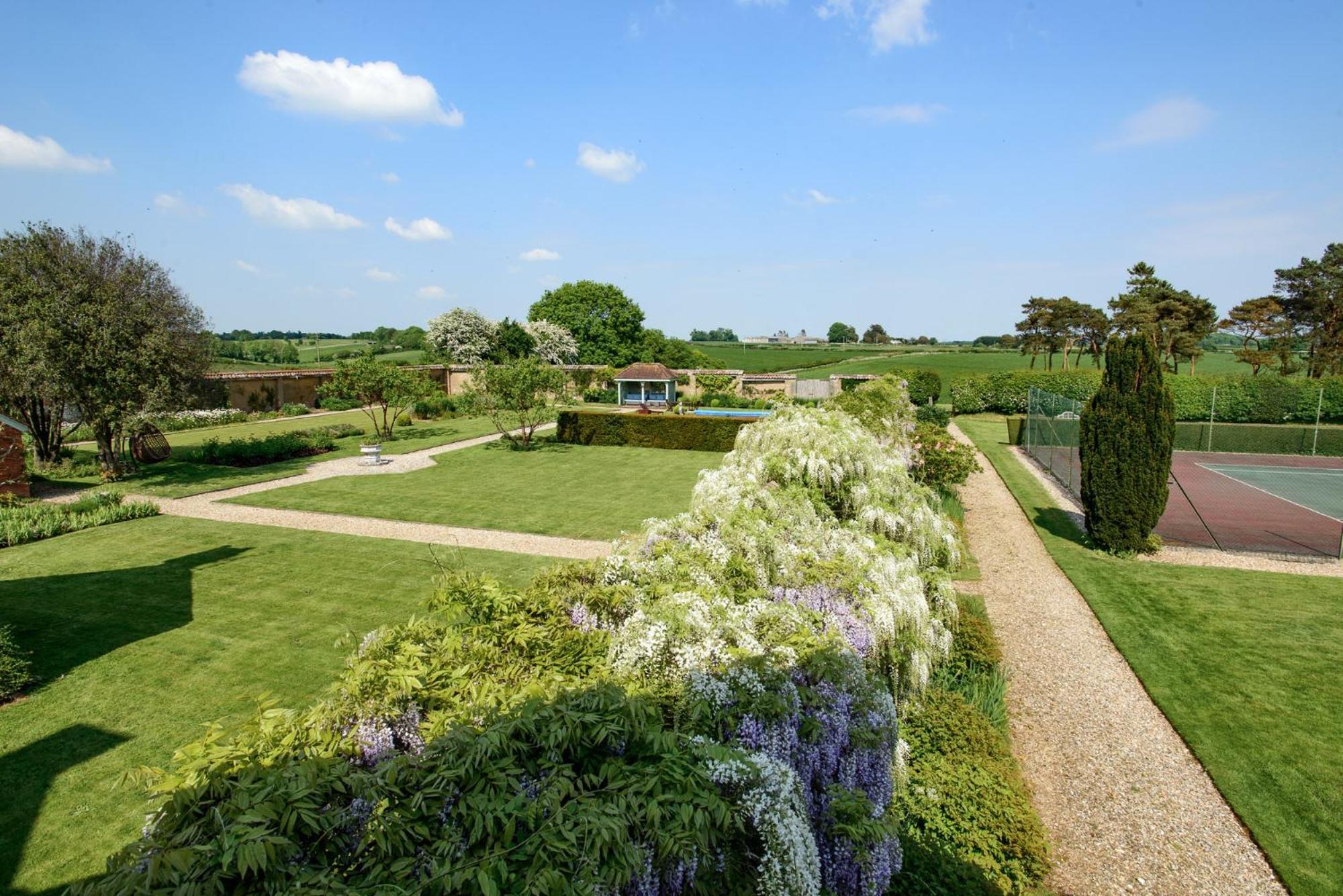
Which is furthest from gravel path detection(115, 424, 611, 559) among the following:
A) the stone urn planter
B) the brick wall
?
the stone urn planter

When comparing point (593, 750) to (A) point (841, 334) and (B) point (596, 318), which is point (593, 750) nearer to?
(B) point (596, 318)

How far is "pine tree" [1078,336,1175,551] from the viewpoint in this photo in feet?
38.2

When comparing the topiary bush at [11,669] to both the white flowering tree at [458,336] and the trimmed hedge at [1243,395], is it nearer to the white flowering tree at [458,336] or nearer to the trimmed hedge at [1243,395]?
the trimmed hedge at [1243,395]

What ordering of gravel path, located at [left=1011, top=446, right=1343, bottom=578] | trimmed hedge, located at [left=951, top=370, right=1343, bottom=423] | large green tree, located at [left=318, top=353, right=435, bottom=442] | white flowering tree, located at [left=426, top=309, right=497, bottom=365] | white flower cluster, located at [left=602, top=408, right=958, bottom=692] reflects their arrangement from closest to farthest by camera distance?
white flower cluster, located at [left=602, top=408, right=958, bottom=692] → gravel path, located at [left=1011, top=446, right=1343, bottom=578] → large green tree, located at [left=318, top=353, right=435, bottom=442] → trimmed hedge, located at [left=951, top=370, right=1343, bottom=423] → white flowering tree, located at [left=426, top=309, right=497, bottom=365]

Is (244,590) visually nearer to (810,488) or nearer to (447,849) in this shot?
(810,488)

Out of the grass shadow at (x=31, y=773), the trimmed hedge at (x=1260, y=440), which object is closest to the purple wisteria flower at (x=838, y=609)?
the grass shadow at (x=31, y=773)

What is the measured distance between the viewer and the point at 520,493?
16.8m

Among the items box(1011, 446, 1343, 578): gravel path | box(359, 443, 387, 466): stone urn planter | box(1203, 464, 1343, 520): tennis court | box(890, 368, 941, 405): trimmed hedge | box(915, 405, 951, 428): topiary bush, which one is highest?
box(890, 368, 941, 405): trimmed hedge

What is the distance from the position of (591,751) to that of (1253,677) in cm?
903

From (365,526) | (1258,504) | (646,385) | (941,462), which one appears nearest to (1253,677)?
(941,462)

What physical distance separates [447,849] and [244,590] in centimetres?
935

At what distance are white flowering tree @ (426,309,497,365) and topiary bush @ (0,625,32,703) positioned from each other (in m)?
45.3

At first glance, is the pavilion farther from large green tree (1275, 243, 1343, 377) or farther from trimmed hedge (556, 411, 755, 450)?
large green tree (1275, 243, 1343, 377)

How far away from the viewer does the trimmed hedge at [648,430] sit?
2400 centimetres
